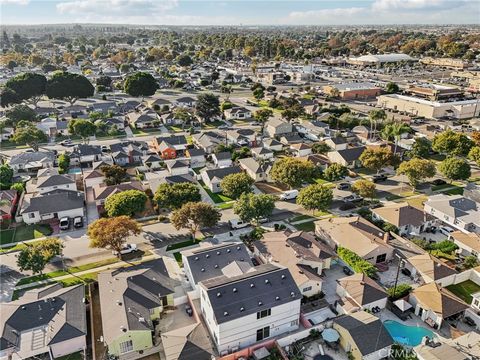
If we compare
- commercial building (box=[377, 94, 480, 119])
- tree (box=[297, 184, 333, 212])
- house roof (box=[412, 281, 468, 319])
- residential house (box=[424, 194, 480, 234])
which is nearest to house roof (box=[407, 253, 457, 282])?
house roof (box=[412, 281, 468, 319])

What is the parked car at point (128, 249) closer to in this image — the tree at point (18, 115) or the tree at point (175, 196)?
the tree at point (175, 196)

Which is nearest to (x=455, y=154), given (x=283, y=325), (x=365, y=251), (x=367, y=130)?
(x=367, y=130)

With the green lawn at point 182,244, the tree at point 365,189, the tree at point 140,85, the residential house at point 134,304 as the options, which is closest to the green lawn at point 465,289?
the tree at point 365,189

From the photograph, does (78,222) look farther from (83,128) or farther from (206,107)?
(206,107)

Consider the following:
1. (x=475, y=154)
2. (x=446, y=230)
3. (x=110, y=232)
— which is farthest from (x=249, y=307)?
(x=475, y=154)

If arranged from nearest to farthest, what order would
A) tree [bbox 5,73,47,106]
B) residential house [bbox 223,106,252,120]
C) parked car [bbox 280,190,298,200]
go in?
parked car [bbox 280,190,298,200]
residential house [bbox 223,106,252,120]
tree [bbox 5,73,47,106]

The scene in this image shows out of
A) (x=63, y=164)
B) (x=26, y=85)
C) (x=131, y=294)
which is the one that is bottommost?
(x=131, y=294)

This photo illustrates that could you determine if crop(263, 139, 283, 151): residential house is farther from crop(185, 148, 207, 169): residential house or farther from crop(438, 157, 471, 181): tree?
crop(438, 157, 471, 181): tree
